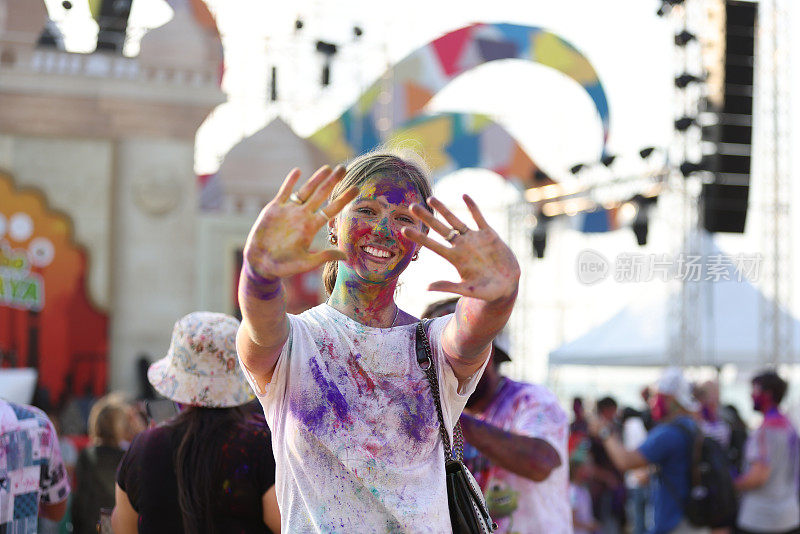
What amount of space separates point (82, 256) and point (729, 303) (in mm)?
9246

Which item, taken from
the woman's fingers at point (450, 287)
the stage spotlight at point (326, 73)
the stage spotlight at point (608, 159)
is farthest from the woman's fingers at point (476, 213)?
the stage spotlight at point (326, 73)

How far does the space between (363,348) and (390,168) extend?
0.39 meters

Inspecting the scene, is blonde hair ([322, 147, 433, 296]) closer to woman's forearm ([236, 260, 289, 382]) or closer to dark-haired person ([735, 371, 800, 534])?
woman's forearm ([236, 260, 289, 382])

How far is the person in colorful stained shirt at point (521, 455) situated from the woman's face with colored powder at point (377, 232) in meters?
1.46

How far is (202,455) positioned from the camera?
336cm

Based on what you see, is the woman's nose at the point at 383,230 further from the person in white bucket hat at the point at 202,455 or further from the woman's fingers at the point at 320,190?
the person in white bucket hat at the point at 202,455

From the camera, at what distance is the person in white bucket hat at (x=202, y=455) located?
130 inches

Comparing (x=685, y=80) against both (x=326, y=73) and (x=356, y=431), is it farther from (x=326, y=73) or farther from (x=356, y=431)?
(x=356, y=431)

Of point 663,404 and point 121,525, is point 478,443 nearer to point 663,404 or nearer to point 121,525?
point 121,525

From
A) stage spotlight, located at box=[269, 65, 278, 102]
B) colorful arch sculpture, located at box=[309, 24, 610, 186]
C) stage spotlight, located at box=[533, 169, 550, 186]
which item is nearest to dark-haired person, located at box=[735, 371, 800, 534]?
colorful arch sculpture, located at box=[309, 24, 610, 186]

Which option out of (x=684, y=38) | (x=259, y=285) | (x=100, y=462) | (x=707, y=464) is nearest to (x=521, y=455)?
(x=259, y=285)

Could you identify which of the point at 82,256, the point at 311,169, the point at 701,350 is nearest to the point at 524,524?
the point at 701,350

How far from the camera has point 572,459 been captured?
8984 mm

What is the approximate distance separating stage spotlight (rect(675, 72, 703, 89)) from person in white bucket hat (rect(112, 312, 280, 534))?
10767 mm
